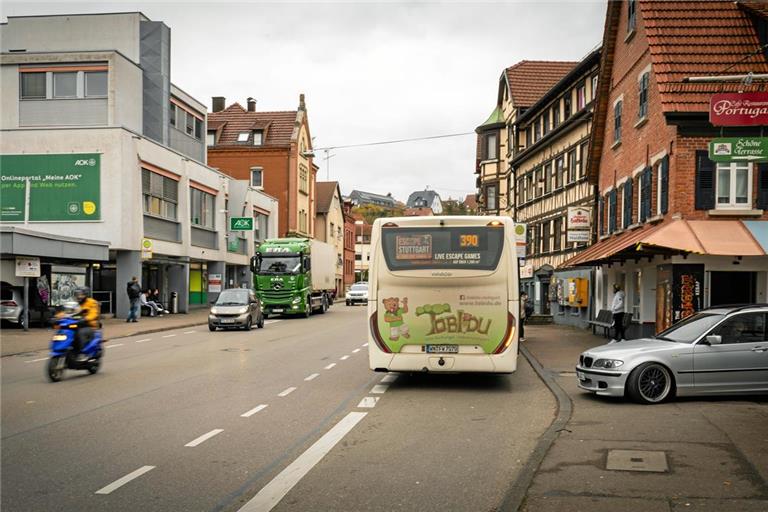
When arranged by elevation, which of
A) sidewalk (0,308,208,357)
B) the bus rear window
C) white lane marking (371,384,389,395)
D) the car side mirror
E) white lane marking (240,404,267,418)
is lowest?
→ sidewalk (0,308,208,357)

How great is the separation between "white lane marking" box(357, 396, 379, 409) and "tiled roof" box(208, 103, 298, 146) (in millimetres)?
58038

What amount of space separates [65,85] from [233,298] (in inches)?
623

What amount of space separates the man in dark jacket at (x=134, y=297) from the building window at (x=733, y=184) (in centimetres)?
2248

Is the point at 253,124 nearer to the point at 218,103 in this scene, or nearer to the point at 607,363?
the point at 218,103

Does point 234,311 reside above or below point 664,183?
below

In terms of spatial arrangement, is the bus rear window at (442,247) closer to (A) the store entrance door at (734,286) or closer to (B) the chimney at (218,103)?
(A) the store entrance door at (734,286)

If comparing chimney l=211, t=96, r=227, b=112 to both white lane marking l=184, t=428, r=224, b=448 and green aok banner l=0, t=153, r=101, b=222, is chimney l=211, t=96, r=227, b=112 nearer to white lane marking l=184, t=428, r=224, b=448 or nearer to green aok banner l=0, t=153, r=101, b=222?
green aok banner l=0, t=153, r=101, b=222

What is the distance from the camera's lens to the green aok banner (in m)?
33.8

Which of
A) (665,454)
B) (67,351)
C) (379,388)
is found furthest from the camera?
(67,351)

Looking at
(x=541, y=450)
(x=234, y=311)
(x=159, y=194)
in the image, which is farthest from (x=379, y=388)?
(x=159, y=194)

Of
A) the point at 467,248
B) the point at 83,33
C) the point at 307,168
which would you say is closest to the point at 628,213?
the point at 467,248

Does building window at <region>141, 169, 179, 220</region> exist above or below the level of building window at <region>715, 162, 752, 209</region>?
above

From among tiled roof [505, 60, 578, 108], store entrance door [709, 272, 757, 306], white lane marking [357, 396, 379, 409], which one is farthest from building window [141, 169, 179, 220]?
white lane marking [357, 396, 379, 409]

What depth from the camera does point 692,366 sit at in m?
11.6
